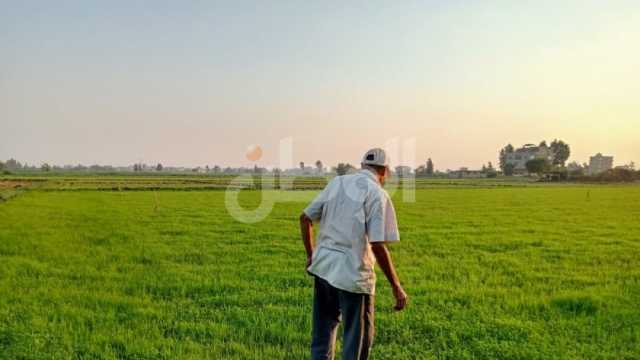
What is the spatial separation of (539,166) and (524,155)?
90.6ft

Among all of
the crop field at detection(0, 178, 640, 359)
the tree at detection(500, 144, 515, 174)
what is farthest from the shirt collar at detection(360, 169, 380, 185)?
the tree at detection(500, 144, 515, 174)

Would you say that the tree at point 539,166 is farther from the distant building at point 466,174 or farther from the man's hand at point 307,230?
the man's hand at point 307,230

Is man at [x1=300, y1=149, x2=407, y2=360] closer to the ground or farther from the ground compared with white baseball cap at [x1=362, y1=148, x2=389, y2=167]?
closer to the ground

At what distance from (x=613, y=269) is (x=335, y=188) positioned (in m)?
7.93

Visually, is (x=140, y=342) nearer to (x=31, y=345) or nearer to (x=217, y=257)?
(x=31, y=345)

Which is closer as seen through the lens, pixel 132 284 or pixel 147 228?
pixel 132 284

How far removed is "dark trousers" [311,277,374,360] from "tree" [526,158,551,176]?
325 ft

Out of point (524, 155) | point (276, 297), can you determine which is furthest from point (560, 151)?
point (276, 297)

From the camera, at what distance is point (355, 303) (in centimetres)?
310

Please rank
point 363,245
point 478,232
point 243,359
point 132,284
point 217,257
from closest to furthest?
point 363,245 → point 243,359 → point 132,284 → point 217,257 → point 478,232

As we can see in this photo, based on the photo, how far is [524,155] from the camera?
4722 inches

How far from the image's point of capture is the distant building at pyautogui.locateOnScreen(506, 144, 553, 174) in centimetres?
10968

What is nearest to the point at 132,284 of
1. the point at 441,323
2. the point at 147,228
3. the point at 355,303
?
the point at 441,323

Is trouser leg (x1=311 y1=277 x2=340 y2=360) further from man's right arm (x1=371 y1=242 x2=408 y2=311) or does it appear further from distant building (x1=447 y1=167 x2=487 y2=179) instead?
distant building (x1=447 y1=167 x2=487 y2=179)
